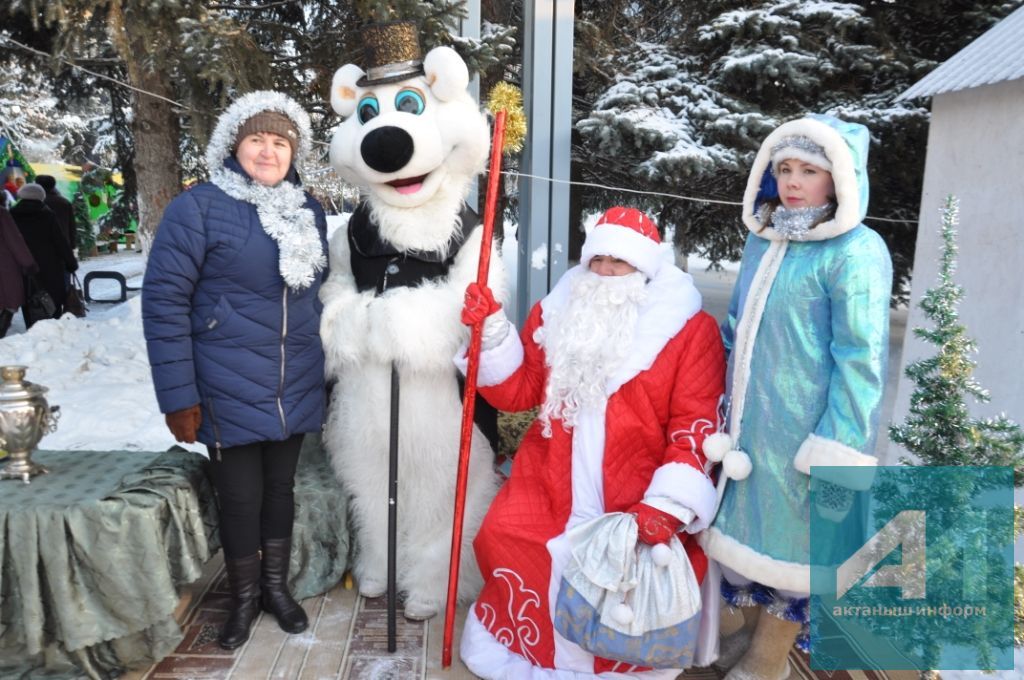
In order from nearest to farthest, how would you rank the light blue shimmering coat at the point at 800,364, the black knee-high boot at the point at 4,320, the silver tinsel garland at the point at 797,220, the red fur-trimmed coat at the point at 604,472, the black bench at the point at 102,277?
the light blue shimmering coat at the point at 800,364 < the silver tinsel garland at the point at 797,220 < the red fur-trimmed coat at the point at 604,472 < the black knee-high boot at the point at 4,320 < the black bench at the point at 102,277

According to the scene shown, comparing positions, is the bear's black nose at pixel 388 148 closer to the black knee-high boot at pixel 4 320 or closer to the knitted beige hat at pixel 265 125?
the knitted beige hat at pixel 265 125

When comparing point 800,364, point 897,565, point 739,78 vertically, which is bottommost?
point 897,565

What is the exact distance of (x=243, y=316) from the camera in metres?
2.31

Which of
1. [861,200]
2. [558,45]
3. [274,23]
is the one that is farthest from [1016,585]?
[274,23]

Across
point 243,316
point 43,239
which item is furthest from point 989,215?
point 43,239

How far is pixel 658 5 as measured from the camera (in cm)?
573

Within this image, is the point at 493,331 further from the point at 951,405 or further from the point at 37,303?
the point at 37,303

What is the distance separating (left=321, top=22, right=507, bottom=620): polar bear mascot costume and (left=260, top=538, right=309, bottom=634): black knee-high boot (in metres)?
0.33

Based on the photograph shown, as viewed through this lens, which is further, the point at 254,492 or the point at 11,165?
the point at 11,165

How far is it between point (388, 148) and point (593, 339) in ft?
3.15

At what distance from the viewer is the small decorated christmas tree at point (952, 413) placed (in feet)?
6.34

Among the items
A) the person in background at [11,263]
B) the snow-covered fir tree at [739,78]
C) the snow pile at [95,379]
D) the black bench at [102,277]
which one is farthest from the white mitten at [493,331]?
the black bench at [102,277]

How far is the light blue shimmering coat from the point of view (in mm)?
1931

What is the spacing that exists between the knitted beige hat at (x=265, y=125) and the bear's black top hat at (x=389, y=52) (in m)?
0.42
